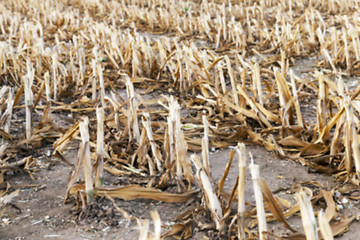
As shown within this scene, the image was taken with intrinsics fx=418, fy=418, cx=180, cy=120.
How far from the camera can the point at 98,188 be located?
1653mm

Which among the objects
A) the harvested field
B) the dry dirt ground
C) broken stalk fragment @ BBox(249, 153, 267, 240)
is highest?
broken stalk fragment @ BBox(249, 153, 267, 240)

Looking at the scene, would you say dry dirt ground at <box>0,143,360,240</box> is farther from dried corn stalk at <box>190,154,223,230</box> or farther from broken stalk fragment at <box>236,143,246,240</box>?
broken stalk fragment at <box>236,143,246,240</box>

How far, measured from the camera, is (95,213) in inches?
64.2

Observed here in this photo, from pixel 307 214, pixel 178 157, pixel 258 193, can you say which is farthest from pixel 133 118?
pixel 307 214

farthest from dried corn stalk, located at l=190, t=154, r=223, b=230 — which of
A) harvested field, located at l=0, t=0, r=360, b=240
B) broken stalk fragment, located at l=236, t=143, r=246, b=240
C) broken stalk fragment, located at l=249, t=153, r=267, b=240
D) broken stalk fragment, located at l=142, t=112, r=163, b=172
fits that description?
broken stalk fragment, located at l=142, t=112, r=163, b=172

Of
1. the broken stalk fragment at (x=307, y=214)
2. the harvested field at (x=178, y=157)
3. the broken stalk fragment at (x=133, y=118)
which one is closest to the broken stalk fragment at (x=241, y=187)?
the harvested field at (x=178, y=157)

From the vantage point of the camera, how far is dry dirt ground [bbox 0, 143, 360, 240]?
1.56 meters

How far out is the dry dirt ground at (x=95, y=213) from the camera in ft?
5.12

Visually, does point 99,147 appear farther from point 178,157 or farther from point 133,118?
point 133,118

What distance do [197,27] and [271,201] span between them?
13.9ft

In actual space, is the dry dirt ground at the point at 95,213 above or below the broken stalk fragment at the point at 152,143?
below

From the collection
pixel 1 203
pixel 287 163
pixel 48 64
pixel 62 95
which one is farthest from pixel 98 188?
pixel 48 64

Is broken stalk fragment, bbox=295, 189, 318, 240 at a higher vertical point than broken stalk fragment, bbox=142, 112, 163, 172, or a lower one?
higher

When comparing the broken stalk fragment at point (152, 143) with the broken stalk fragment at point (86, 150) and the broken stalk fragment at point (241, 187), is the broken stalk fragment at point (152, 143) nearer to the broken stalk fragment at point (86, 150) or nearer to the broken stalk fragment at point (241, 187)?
the broken stalk fragment at point (86, 150)
